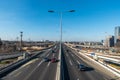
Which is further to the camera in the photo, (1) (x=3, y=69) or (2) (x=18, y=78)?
(1) (x=3, y=69)

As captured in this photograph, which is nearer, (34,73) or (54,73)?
(54,73)

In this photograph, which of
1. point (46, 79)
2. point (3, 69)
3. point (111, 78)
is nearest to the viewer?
point (46, 79)

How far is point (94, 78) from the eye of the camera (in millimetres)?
24266

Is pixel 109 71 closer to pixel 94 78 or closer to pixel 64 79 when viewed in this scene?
pixel 94 78

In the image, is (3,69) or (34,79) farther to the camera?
(3,69)

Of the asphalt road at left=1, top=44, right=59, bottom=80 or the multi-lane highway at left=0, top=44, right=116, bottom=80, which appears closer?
the asphalt road at left=1, top=44, right=59, bottom=80

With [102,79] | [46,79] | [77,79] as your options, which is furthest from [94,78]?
[46,79]

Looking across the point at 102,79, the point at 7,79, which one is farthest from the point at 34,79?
the point at 102,79

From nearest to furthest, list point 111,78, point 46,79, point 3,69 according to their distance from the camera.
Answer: point 46,79 → point 111,78 → point 3,69

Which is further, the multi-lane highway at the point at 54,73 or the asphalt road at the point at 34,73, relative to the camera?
the multi-lane highway at the point at 54,73

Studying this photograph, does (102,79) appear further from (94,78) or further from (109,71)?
(109,71)

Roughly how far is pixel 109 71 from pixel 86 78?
24.4 ft

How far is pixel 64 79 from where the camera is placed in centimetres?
2275

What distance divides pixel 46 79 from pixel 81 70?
9931 millimetres
